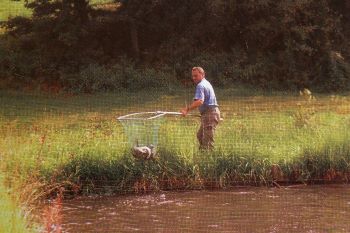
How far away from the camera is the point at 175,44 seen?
26938 mm

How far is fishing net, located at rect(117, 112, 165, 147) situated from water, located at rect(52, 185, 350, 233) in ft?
2.93

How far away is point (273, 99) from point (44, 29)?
8.92m

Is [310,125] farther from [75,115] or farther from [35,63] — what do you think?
[35,63]

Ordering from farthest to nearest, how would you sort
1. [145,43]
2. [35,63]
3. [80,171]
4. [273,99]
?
[145,43] → [35,63] → [273,99] → [80,171]

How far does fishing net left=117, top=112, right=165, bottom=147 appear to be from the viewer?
37.7 feet

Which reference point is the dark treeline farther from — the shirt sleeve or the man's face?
the shirt sleeve

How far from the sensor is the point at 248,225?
9.84m

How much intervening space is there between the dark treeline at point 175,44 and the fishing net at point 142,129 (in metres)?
13.4

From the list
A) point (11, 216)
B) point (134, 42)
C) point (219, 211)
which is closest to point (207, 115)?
point (219, 211)

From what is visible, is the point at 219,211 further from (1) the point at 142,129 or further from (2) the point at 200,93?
(2) the point at 200,93

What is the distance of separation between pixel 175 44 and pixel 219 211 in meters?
16.8

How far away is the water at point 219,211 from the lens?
9773 mm

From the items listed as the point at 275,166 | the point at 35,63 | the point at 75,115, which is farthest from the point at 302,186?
the point at 35,63

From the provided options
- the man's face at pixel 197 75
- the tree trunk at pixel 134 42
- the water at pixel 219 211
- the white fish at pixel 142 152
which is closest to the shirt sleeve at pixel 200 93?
the man's face at pixel 197 75
